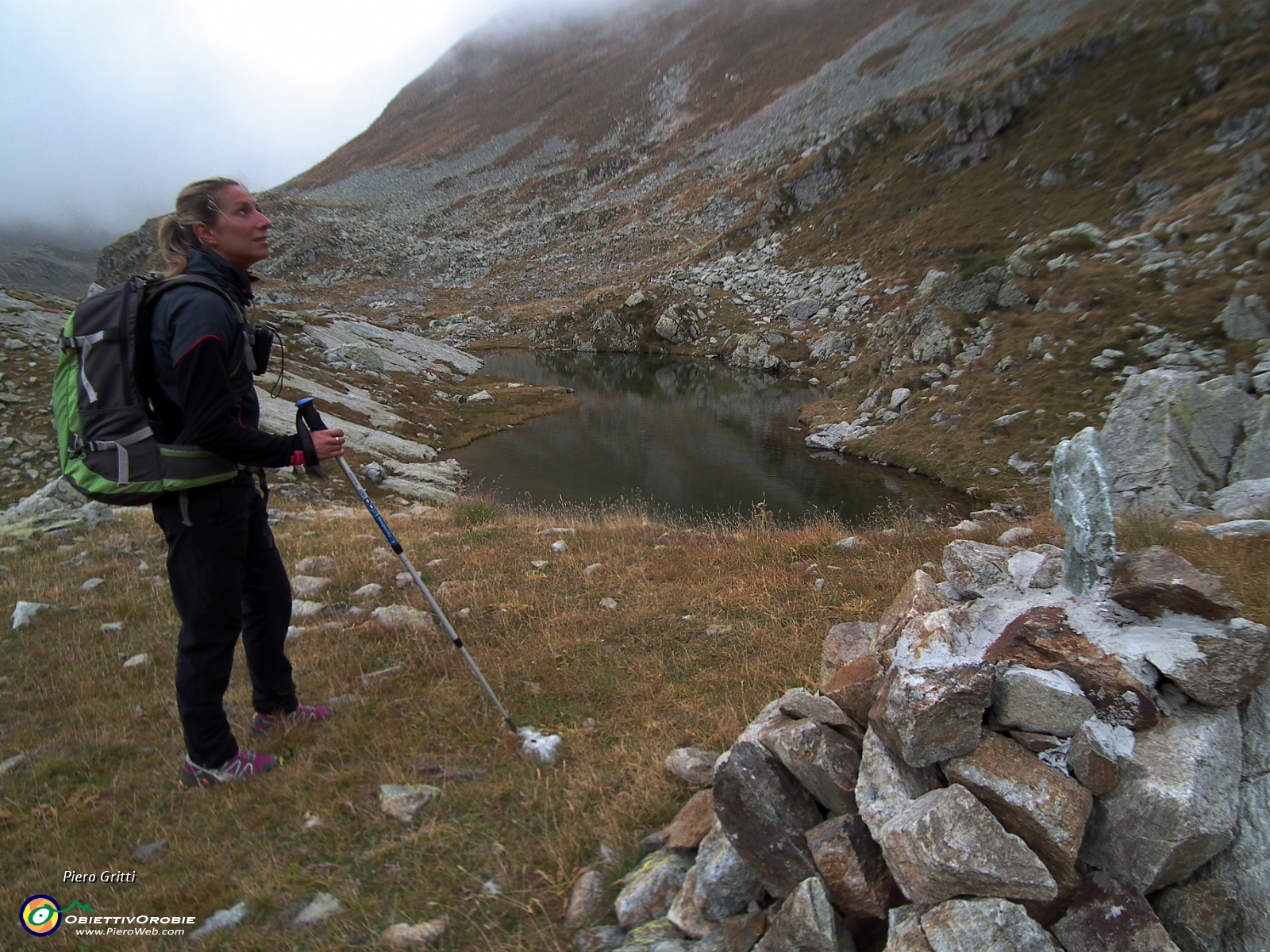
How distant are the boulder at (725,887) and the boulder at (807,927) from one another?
0.30 m

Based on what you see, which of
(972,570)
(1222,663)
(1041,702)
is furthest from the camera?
(972,570)

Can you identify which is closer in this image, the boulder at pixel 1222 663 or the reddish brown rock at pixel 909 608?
the boulder at pixel 1222 663

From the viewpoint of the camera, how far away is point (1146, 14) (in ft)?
197

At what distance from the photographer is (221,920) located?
357 centimetres

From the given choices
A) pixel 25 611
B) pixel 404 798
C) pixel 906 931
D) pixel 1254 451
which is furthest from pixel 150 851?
pixel 1254 451

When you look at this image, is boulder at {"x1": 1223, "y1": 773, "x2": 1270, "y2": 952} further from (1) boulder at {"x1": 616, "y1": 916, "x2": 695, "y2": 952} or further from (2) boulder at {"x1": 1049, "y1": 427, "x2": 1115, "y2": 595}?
(1) boulder at {"x1": 616, "y1": 916, "x2": 695, "y2": 952}

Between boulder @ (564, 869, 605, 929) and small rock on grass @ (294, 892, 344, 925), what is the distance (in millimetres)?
1374

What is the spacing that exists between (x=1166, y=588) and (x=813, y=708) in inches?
75.9

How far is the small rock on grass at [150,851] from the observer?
4.07m

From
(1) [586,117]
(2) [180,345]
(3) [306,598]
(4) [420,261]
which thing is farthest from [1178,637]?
Result: (1) [586,117]

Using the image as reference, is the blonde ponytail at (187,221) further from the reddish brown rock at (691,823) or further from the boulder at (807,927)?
the boulder at (807,927)

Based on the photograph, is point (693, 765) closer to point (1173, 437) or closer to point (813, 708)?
point (813, 708)

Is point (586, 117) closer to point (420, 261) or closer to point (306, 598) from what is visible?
point (420, 261)

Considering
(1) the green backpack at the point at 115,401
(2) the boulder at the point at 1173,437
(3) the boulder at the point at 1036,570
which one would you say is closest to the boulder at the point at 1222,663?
(3) the boulder at the point at 1036,570
